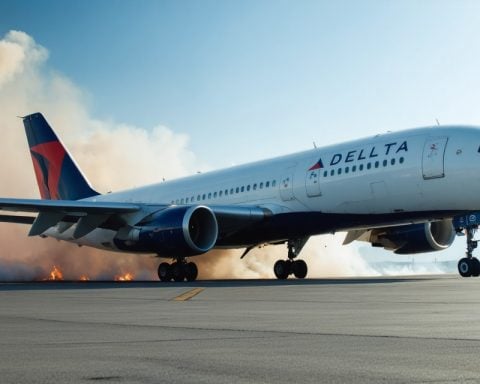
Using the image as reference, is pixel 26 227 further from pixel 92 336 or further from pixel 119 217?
pixel 92 336

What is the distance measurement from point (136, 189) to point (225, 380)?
→ 26687 millimetres

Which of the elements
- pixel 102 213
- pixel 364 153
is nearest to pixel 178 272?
pixel 102 213

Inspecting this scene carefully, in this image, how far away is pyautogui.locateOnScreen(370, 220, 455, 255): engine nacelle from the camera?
25953 mm

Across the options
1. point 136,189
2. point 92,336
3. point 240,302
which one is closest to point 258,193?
point 136,189

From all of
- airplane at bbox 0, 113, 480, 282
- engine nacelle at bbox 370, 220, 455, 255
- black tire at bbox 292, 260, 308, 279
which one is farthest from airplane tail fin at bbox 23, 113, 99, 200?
engine nacelle at bbox 370, 220, 455, 255

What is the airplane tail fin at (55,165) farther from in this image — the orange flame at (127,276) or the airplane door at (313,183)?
the airplane door at (313,183)

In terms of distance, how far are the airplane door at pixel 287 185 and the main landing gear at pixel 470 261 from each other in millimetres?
4927

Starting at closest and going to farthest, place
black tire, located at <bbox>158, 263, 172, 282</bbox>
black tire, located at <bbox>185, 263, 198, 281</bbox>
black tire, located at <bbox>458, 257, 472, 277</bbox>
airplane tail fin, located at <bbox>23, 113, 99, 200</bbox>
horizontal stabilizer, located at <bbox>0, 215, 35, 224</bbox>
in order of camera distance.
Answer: black tire, located at <bbox>458, 257, 472, 277</bbox> → black tire, located at <bbox>185, 263, 198, 281</bbox> → black tire, located at <bbox>158, 263, 172, 282</bbox> → horizontal stabilizer, located at <bbox>0, 215, 35, 224</bbox> → airplane tail fin, located at <bbox>23, 113, 99, 200</bbox>

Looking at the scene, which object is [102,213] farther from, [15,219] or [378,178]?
[378,178]

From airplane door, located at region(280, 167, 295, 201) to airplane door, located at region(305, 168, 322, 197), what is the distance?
2.18 ft

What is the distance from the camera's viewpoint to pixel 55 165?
32.5 m

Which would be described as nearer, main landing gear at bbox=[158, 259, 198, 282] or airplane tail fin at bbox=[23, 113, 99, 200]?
main landing gear at bbox=[158, 259, 198, 282]

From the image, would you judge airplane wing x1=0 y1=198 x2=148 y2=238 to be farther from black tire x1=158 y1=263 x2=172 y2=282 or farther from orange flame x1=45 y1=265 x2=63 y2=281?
orange flame x1=45 y1=265 x2=63 y2=281

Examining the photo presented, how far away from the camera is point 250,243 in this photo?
25.0 metres
